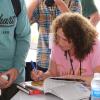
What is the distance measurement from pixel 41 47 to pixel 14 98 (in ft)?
3.00

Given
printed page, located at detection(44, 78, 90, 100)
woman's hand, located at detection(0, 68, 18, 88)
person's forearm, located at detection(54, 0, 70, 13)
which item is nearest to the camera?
printed page, located at detection(44, 78, 90, 100)

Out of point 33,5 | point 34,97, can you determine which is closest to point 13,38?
point 34,97

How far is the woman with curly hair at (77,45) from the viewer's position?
2184mm

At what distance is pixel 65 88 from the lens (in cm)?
187

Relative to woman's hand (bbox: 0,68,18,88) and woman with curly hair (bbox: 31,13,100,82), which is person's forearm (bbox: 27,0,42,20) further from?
woman's hand (bbox: 0,68,18,88)

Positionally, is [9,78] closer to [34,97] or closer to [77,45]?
[34,97]

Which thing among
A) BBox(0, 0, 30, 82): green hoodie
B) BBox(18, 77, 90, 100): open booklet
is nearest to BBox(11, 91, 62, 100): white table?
BBox(18, 77, 90, 100): open booklet

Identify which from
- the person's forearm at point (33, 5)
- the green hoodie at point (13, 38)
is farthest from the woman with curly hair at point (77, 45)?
the person's forearm at point (33, 5)

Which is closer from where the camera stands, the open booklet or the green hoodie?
the open booklet

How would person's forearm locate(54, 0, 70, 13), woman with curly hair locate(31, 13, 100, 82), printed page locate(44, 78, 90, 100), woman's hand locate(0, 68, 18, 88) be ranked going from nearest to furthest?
1. printed page locate(44, 78, 90, 100)
2. woman's hand locate(0, 68, 18, 88)
3. woman with curly hair locate(31, 13, 100, 82)
4. person's forearm locate(54, 0, 70, 13)

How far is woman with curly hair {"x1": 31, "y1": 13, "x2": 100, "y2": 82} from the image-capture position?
2.18 metres

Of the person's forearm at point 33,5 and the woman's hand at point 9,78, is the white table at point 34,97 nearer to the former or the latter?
the woman's hand at point 9,78

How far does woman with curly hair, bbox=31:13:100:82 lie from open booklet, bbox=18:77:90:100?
0.60 ft

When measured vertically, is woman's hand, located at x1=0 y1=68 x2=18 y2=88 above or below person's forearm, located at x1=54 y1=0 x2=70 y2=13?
below
